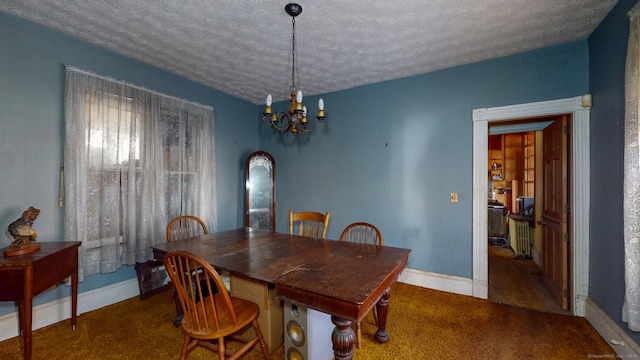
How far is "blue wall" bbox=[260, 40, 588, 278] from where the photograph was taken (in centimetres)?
258

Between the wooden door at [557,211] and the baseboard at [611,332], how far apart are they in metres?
0.28

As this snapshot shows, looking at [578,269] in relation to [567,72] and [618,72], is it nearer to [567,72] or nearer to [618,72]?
[618,72]

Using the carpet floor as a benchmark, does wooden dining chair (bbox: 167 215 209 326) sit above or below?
above

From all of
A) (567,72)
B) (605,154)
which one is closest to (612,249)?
(605,154)

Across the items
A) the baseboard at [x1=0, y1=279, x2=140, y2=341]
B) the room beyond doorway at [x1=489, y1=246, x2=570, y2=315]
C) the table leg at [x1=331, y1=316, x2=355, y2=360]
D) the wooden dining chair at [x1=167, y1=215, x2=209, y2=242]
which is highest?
the wooden dining chair at [x1=167, y1=215, x2=209, y2=242]

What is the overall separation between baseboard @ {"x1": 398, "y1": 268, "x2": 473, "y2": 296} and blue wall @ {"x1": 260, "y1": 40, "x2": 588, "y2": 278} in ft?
0.22

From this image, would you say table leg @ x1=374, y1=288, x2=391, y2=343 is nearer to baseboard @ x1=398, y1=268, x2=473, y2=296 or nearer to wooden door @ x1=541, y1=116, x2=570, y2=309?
baseboard @ x1=398, y1=268, x2=473, y2=296

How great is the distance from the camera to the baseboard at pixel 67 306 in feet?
6.61

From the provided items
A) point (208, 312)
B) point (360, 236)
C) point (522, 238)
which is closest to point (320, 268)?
point (208, 312)

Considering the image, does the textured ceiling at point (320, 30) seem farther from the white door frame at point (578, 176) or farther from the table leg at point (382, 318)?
the table leg at point (382, 318)

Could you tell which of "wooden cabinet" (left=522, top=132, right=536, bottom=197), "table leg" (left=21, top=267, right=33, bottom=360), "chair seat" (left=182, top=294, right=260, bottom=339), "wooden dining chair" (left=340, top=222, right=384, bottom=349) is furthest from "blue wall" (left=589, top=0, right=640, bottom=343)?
"table leg" (left=21, top=267, right=33, bottom=360)

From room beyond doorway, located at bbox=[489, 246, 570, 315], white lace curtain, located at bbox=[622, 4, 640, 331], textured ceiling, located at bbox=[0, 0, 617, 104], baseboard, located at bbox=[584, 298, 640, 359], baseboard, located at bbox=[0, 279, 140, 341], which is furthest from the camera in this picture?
room beyond doorway, located at bbox=[489, 246, 570, 315]

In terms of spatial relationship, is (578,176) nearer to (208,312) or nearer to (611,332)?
(611,332)

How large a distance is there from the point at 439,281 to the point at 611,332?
132 cm
